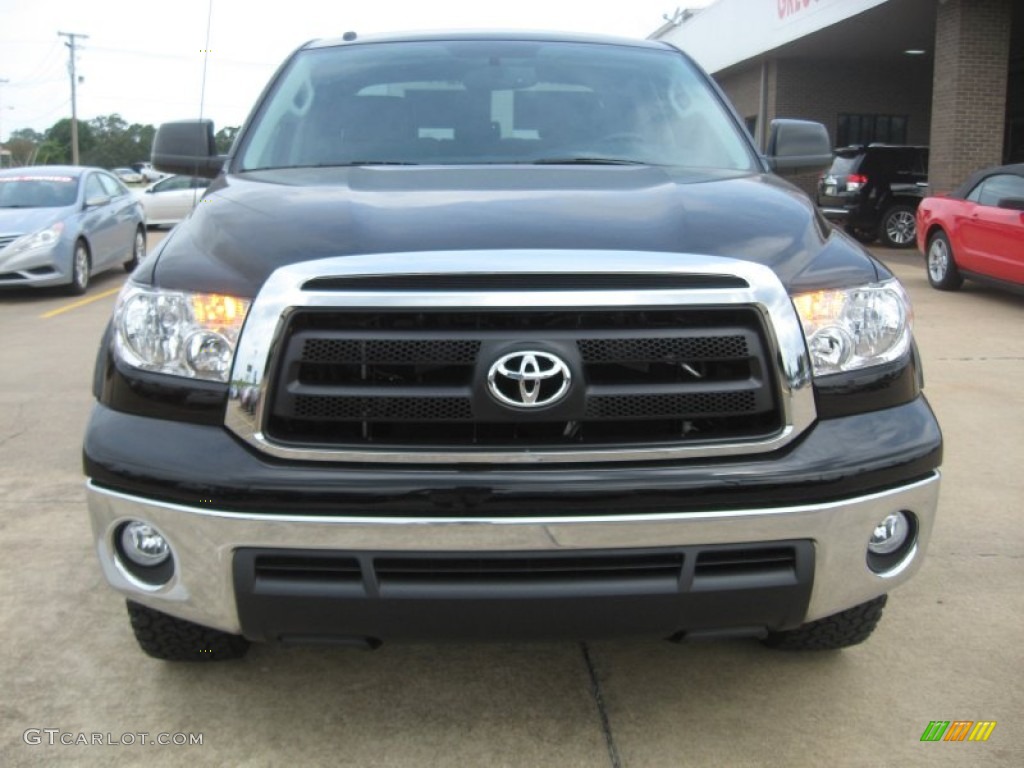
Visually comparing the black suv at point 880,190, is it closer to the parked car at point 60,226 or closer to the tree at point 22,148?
the parked car at point 60,226

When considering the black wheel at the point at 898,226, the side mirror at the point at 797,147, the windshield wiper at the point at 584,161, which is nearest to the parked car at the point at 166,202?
the black wheel at the point at 898,226

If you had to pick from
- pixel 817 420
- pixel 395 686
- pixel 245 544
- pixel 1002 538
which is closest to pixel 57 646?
pixel 395 686

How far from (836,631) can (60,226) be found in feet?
34.2

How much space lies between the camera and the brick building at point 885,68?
15.8 m

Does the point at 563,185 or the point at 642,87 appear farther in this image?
the point at 642,87

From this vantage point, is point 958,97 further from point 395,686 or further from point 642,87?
point 395,686

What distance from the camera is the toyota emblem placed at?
2170 millimetres

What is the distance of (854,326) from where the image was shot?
2.42 m

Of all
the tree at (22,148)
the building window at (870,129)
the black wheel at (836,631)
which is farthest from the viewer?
the tree at (22,148)

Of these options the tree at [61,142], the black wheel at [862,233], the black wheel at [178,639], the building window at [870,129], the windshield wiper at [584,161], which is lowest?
the black wheel at [178,639]

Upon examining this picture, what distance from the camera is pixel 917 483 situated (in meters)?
2.38

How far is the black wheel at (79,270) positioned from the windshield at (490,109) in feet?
27.5

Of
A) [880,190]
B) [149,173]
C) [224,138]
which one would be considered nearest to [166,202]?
[149,173]

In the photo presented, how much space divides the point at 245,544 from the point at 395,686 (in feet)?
2.91
